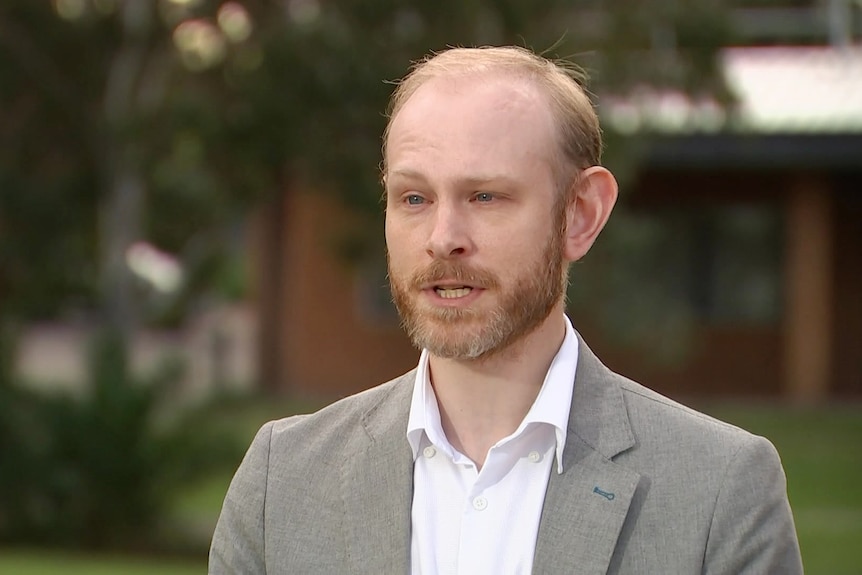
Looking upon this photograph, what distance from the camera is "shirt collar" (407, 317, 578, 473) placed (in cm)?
230

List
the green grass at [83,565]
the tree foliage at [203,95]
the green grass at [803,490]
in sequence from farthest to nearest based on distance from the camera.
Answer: the tree foliage at [203,95] → the green grass at [803,490] → the green grass at [83,565]

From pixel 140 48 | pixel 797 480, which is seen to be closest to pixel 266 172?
pixel 140 48

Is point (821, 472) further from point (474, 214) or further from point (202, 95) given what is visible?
point (474, 214)

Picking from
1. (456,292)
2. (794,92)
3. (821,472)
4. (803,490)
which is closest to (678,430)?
(456,292)

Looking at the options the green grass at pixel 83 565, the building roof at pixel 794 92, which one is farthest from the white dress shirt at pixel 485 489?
the building roof at pixel 794 92

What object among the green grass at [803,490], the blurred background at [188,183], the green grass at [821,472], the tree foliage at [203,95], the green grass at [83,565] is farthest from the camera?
the green grass at [821,472]

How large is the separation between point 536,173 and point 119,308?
9.76 metres

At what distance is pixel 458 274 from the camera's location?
2234 mm

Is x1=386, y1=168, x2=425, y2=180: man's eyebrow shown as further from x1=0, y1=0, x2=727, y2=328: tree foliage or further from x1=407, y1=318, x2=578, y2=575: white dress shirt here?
x1=0, y1=0, x2=727, y2=328: tree foliage

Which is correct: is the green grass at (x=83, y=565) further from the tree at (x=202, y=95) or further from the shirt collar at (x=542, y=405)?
the shirt collar at (x=542, y=405)

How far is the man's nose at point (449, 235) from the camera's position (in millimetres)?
2215

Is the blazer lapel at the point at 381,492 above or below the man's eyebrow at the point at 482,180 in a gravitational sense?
below

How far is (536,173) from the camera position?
2.26 meters

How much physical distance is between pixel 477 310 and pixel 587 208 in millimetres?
290
